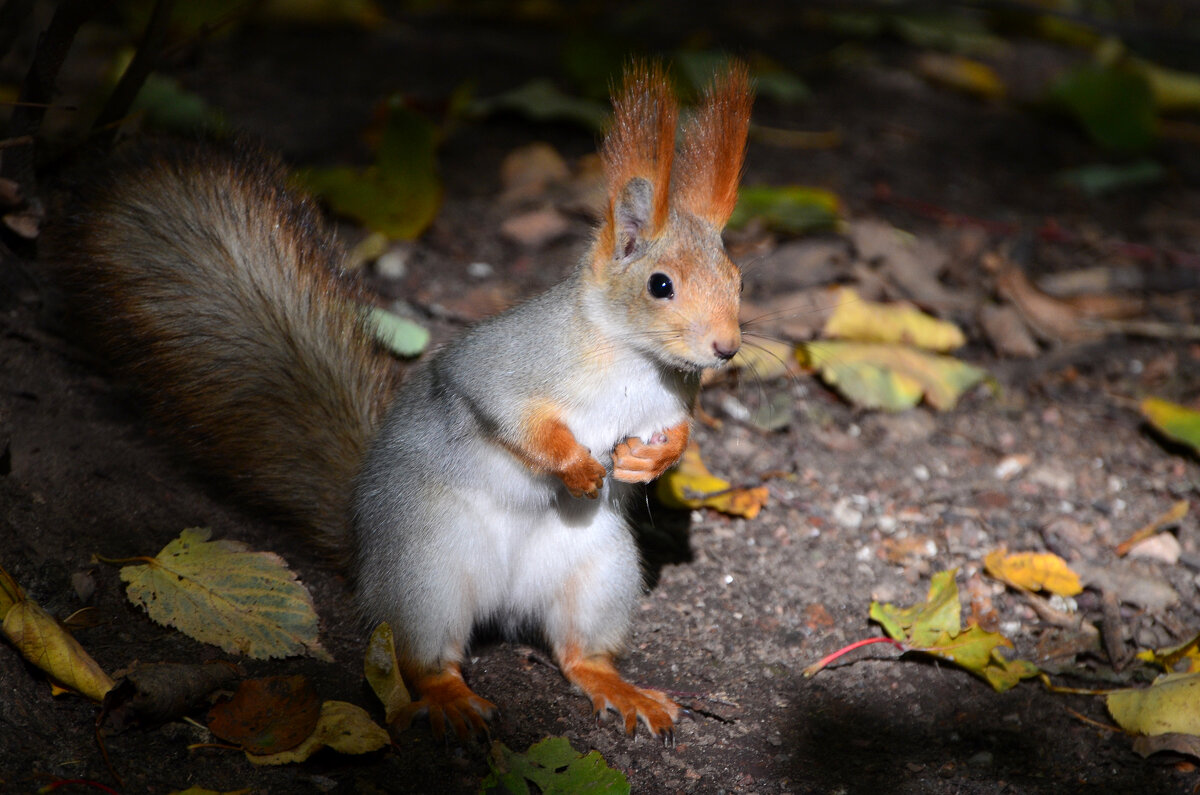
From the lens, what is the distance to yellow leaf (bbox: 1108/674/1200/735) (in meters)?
1.45

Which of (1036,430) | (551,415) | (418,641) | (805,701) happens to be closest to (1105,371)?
(1036,430)

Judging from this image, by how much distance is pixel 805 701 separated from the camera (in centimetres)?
153

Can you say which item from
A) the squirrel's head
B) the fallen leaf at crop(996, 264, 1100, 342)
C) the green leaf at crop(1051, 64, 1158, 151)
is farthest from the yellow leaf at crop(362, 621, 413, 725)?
the green leaf at crop(1051, 64, 1158, 151)

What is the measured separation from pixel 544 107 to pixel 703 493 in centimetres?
141

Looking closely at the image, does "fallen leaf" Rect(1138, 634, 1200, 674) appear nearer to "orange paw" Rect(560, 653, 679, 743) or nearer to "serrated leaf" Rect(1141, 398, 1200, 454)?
"serrated leaf" Rect(1141, 398, 1200, 454)

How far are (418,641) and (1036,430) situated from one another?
1.43m

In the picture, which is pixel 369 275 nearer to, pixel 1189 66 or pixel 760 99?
pixel 760 99

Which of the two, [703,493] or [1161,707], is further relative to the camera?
[703,493]

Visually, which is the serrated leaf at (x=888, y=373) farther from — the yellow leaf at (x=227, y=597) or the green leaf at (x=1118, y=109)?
the green leaf at (x=1118, y=109)

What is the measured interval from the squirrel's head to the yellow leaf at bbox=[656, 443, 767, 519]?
56 centimetres

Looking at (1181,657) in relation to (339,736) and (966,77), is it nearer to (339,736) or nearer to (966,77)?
(339,736)

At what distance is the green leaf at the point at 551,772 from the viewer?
4.17 feet

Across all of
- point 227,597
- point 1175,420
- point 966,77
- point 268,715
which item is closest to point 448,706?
point 268,715

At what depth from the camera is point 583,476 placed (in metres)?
1.41
